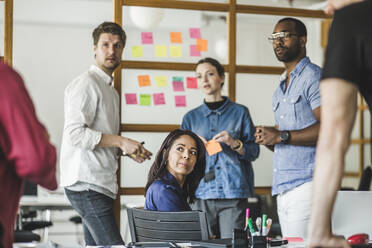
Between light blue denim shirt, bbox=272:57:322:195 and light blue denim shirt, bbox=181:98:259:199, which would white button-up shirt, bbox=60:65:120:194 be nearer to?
light blue denim shirt, bbox=181:98:259:199

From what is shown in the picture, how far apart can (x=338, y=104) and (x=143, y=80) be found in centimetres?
245

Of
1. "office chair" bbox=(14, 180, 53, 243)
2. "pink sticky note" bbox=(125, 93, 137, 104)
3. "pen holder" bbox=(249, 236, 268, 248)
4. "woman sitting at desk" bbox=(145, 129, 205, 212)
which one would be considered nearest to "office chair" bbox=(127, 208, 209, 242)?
"pen holder" bbox=(249, 236, 268, 248)

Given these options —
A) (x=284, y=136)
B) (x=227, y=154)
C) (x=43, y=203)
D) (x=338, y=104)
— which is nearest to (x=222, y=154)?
(x=227, y=154)

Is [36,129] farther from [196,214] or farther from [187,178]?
[187,178]

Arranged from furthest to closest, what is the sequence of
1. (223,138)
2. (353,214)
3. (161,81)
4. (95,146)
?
1. (161,81)
2. (223,138)
3. (95,146)
4. (353,214)

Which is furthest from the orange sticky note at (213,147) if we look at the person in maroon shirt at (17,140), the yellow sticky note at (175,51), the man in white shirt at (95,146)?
the person in maroon shirt at (17,140)

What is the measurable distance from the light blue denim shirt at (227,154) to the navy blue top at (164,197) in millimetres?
788

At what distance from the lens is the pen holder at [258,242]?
1961 millimetres

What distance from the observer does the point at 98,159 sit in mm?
2977

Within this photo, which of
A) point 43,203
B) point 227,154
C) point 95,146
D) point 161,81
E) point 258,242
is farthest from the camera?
point 43,203

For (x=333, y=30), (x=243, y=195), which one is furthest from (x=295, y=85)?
(x=333, y=30)

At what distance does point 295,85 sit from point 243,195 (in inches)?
29.6

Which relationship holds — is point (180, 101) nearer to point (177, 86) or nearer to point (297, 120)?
→ point (177, 86)

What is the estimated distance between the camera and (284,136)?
281 cm
